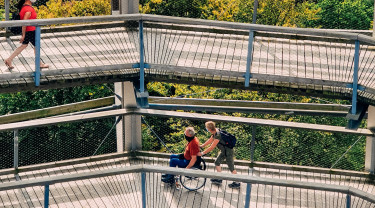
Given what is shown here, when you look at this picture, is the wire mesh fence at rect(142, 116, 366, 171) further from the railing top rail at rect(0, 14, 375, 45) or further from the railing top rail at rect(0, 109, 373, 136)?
the railing top rail at rect(0, 14, 375, 45)

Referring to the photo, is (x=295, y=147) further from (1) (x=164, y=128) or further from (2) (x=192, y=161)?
(1) (x=164, y=128)

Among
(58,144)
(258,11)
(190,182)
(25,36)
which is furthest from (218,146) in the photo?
(258,11)

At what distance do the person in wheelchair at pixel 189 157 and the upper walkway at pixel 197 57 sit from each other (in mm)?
920

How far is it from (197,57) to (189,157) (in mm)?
1959

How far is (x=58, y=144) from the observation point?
2342cm

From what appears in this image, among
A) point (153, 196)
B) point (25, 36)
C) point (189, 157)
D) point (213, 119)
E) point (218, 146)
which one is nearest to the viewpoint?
point (153, 196)

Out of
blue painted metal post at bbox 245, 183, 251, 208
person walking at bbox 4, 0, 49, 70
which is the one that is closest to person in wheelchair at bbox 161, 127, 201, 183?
person walking at bbox 4, 0, 49, 70

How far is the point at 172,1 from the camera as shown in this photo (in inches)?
1213

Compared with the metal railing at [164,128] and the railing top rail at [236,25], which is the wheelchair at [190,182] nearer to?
the metal railing at [164,128]

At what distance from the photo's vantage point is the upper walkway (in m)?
13.9

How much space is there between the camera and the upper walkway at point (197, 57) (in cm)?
1388

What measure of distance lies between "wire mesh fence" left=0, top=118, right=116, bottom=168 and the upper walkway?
403 centimetres

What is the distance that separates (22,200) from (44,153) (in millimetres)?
8861

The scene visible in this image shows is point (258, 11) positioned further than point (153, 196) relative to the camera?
Yes
